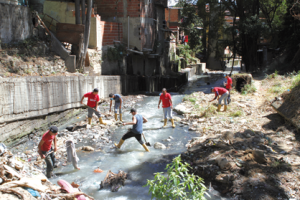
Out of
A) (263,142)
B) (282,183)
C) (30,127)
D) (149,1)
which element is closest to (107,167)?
(30,127)

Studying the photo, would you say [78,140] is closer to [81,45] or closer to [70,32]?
[81,45]

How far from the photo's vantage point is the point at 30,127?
9062 millimetres

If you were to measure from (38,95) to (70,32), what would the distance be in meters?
6.16

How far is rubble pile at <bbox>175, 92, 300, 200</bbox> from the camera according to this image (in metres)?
5.87

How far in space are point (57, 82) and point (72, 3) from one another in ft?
30.0

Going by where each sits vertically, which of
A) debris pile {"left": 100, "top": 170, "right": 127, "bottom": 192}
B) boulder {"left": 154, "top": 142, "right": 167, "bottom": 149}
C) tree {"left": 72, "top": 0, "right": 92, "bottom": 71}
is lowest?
debris pile {"left": 100, "top": 170, "right": 127, "bottom": 192}

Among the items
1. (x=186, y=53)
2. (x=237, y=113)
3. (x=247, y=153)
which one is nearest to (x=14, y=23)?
(x=237, y=113)

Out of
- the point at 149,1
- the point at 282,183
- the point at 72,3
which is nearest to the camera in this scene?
the point at 282,183

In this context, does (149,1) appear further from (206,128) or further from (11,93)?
(11,93)

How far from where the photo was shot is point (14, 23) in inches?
457

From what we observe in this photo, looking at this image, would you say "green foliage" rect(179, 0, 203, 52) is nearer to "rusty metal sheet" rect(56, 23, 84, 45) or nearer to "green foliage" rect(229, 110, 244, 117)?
"rusty metal sheet" rect(56, 23, 84, 45)

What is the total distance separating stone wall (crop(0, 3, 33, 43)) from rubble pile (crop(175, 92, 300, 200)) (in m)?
8.58

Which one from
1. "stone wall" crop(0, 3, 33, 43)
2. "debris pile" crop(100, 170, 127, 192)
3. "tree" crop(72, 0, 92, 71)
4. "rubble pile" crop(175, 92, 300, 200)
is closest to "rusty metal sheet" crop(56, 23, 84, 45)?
"tree" crop(72, 0, 92, 71)

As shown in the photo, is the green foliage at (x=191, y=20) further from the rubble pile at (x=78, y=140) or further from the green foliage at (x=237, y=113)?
the rubble pile at (x=78, y=140)
